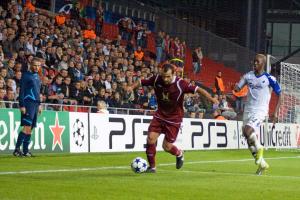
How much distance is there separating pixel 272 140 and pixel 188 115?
3.80 metres

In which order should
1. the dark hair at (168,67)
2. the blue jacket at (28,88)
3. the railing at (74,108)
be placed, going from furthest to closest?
the railing at (74,108)
the blue jacket at (28,88)
the dark hair at (168,67)

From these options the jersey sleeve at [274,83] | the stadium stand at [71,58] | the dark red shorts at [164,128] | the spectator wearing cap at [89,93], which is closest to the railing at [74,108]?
the stadium stand at [71,58]

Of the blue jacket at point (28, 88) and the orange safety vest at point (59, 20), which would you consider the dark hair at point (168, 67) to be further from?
the orange safety vest at point (59, 20)

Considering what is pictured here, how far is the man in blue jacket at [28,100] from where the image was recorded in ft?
59.1

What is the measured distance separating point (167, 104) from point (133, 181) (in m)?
2.36

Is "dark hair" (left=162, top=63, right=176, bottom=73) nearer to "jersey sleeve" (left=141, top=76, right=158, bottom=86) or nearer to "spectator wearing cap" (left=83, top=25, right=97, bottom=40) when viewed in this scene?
"jersey sleeve" (left=141, top=76, right=158, bottom=86)

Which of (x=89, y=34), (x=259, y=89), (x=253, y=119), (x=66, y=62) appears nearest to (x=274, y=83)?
(x=259, y=89)

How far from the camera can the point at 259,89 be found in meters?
15.4

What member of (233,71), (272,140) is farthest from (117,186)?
(233,71)

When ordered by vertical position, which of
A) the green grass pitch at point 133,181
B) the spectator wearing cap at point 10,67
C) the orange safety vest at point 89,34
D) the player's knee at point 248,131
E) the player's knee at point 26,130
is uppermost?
the orange safety vest at point 89,34

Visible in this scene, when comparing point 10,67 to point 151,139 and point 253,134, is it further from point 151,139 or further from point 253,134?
point 253,134

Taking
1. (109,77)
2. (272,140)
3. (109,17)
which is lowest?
(272,140)

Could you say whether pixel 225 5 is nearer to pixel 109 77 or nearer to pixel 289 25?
pixel 289 25

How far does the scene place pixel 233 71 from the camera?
42156mm
